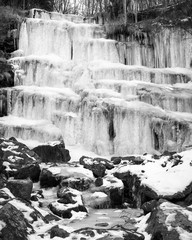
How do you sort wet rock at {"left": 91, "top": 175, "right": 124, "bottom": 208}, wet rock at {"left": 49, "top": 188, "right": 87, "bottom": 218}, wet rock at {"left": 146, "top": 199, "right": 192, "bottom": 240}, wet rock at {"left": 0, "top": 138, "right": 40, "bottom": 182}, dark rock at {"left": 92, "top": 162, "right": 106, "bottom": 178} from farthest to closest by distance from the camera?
dark rock at {"left": 92, "top": 162, "right": 106, "bottom": 178} → wet rock at {"left": 0, "top": 138, "right": 40, "bottom": 182} → wet rock at {"left": 91, "top": 175, "right": 124, "bottom": 208} → wet rock at {"left": 49, "top": 188, "right": 87, "bottom": 218} → wet rock at {"left": 146, "top": 199, "right": 192, "bottom": 240}

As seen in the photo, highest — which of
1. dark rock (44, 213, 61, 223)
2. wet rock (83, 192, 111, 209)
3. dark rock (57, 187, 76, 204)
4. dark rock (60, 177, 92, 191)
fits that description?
dark rock (57, 187, 76, 204)

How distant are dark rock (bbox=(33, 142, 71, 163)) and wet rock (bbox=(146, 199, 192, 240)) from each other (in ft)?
22.3

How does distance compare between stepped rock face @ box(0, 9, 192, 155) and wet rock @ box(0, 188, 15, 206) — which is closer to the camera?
wet rock @ box(0, 188, 15, 206)

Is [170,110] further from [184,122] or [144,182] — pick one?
[144,182]

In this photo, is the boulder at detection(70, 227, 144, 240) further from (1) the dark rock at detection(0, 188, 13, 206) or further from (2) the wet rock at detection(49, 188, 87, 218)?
→ (2) the wet rock at detection(49, 188, 87, 218)

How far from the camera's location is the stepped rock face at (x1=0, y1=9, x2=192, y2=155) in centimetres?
1352

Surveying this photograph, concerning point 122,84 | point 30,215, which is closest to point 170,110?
point 122,84

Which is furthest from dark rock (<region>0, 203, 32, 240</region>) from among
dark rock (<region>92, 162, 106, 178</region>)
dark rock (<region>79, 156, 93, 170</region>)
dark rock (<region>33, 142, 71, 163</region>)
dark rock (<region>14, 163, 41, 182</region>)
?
dark rock (<region>33, 142, 71, 163</region>)

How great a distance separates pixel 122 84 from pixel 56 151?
15.9ft

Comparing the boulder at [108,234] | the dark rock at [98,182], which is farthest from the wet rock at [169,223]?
the dark rock at [98,182]

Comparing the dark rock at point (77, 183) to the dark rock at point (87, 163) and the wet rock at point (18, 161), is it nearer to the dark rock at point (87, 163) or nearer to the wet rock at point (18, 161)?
the wet rock at point (18, 161)

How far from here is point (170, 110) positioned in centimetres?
1454

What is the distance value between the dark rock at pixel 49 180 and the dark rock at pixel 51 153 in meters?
2.49

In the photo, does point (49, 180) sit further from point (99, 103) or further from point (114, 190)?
point (99, 103)
